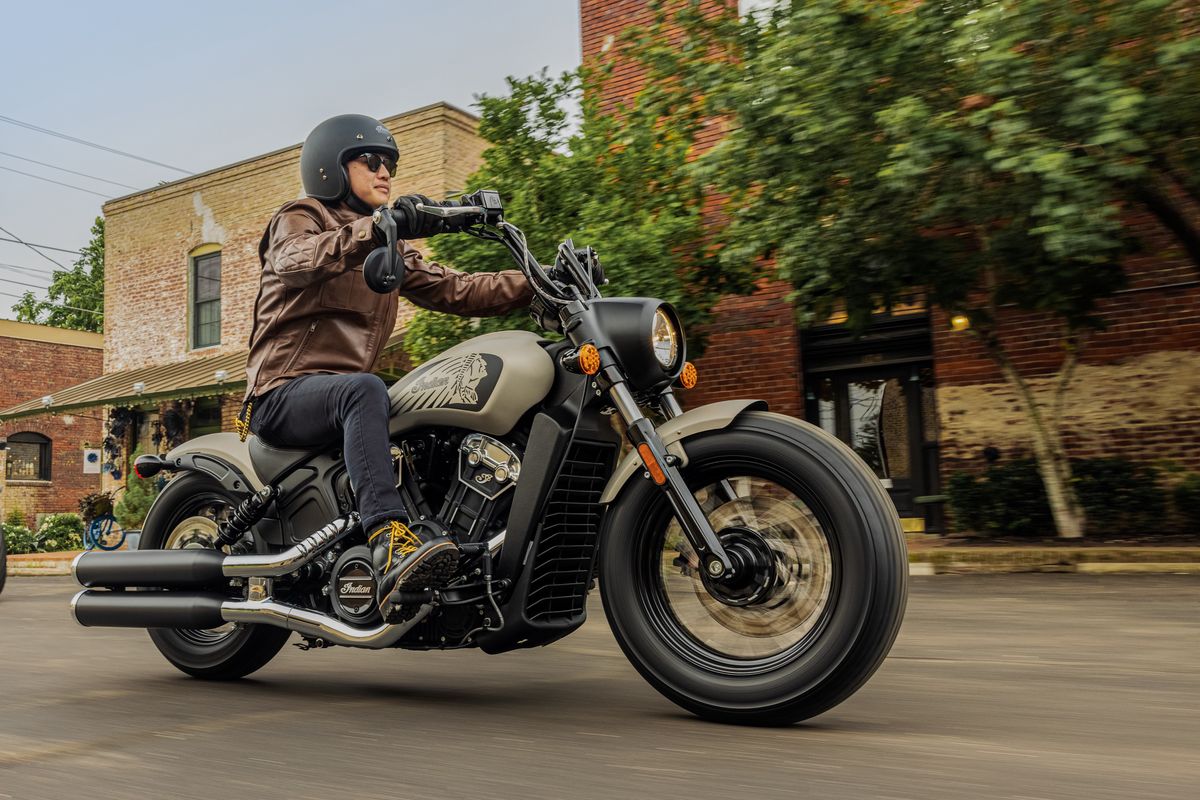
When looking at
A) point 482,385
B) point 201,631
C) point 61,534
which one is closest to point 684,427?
point 482,385

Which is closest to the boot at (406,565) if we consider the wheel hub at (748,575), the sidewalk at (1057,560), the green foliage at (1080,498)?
the wheel hub at (748,575)

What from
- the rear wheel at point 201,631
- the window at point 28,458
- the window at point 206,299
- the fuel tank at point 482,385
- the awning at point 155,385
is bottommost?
the rear wheel at point 201,631

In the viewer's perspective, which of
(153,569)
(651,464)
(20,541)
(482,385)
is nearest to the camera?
(651,464)

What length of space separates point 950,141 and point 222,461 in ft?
23.1

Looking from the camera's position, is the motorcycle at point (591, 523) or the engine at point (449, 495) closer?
the motorcycle at point (591, 523)

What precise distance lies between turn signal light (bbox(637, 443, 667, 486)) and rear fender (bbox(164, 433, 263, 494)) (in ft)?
5.39

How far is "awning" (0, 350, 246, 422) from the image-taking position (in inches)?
759

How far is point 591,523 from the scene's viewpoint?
11.3ft

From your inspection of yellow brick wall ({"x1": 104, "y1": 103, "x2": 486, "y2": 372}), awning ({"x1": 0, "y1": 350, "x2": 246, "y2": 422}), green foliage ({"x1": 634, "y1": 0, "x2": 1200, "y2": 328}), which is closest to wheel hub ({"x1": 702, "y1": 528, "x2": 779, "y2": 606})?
green foliage ({"x1": 634, "y1": 0, "x2": 1200, "y2": 328})

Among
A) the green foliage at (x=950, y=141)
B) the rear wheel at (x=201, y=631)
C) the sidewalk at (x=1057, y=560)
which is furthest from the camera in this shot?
the sidewalk at (x=1057, y=560)

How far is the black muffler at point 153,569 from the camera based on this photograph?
3.87m

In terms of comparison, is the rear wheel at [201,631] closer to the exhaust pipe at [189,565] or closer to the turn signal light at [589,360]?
the exhaust pipe at [189,565]

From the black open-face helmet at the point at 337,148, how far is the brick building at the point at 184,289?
1621 cm

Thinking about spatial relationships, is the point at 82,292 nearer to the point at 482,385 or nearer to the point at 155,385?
the point at 155,385
